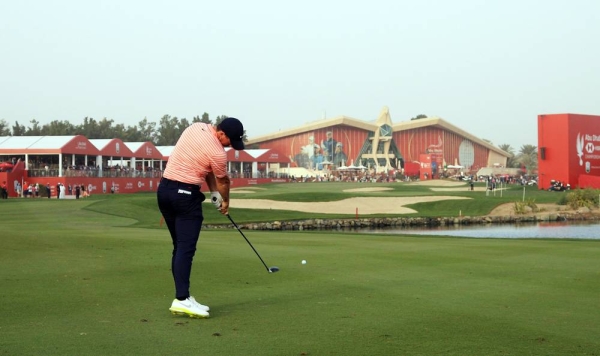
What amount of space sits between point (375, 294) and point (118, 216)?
3016cm

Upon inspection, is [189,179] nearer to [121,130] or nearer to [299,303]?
[299,303]

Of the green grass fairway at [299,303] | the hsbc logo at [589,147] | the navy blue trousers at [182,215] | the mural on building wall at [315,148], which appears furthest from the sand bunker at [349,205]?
the mural on building wall at [315,148]

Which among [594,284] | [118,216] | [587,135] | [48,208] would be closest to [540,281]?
[594,284]

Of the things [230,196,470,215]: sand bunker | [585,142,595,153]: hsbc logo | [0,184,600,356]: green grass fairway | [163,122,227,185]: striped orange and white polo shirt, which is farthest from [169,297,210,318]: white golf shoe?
[585,142,595,153]: hsbc logo

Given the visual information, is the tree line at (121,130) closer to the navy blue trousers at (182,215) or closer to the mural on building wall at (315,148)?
the mural on building wall at (315,148)

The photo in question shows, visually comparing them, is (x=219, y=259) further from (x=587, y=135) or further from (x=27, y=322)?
(x=587, y=135)

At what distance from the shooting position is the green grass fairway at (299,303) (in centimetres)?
662

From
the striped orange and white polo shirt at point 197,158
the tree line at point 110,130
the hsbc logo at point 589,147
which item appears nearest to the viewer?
the striped orange and white polo shirt at point 197,158

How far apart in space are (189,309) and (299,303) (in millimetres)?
1526

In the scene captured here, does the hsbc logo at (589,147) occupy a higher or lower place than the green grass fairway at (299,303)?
higher

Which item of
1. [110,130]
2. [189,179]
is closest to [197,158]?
[189,179]

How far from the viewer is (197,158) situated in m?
8.30

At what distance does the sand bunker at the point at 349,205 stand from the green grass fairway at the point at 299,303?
36.1 m

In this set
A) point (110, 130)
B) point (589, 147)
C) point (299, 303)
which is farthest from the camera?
point (110, 130)
